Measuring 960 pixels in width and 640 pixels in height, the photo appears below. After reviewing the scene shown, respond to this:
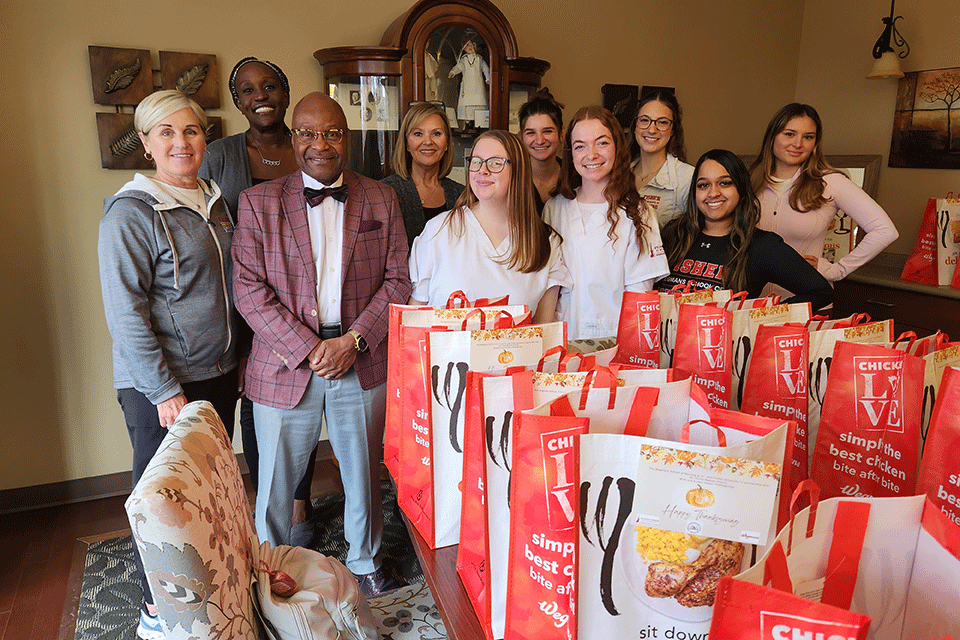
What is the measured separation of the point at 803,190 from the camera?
2426 mm

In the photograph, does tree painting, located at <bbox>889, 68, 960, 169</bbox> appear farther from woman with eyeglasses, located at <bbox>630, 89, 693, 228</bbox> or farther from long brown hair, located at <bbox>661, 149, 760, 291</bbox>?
long brown hair, located at <bbox>661, 149, 760, 291</bbox>

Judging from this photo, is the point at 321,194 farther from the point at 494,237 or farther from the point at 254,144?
the point at 254,144

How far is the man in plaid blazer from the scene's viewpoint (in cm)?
192

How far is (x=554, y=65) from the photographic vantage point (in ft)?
11.5

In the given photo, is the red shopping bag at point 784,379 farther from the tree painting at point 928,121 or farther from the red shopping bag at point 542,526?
the tree painting at point 928,121

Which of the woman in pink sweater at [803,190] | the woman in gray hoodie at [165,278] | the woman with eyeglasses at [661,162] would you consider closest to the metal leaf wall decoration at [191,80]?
the woman in gray hoodie at [165,278]

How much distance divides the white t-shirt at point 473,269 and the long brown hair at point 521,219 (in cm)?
2

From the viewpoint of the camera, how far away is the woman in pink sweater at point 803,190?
2377 mm

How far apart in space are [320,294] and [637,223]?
1.01 metres

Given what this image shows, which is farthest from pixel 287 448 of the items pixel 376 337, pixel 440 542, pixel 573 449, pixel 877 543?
pixel 877 543

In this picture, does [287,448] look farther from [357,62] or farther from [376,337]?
[357,62]

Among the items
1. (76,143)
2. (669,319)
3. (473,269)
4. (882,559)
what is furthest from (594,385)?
(76,143)

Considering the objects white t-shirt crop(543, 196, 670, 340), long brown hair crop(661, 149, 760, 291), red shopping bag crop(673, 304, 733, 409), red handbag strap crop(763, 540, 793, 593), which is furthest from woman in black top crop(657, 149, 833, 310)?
red handbag strap crop(763, 540, 793, 593)

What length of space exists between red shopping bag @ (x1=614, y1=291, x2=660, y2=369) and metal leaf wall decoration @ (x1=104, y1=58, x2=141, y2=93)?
235 centimetres
